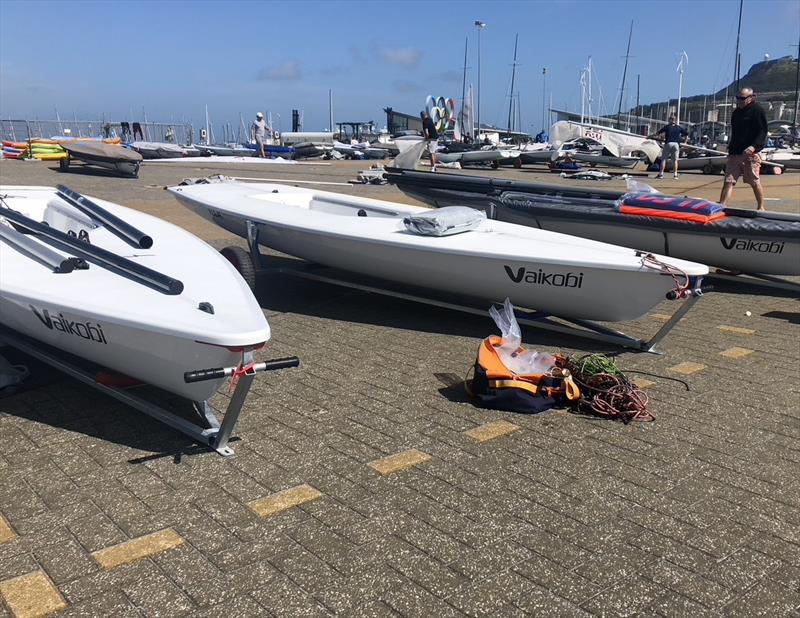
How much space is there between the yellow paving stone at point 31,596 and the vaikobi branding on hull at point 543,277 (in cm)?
342

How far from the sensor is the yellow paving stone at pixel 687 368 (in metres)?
4.30

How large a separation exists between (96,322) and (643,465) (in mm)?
2644

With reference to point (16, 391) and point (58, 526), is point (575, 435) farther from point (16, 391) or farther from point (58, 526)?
point (16, 391)

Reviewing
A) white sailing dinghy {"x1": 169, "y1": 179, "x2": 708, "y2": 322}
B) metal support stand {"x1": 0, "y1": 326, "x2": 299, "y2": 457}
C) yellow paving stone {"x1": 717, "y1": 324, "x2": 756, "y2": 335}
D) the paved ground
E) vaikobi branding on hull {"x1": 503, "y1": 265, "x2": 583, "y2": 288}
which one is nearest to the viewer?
the paved ground

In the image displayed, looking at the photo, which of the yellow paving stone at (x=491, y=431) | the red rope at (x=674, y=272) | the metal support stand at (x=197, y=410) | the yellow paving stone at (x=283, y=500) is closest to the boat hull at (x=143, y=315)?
the metal support stand at (x=197, y=410)

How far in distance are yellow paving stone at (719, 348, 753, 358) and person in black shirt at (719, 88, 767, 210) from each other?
3714mm

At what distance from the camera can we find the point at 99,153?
47.4ft

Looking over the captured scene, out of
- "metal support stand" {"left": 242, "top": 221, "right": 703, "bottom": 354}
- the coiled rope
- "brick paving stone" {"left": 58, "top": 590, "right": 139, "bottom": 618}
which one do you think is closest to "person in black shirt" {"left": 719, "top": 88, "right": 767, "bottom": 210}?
"metal support stand" {"left": 242, "top": 221, "right": 703, "bottom": 354}

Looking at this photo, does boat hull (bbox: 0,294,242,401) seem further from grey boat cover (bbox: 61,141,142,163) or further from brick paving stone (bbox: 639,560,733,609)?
grey boat cover (bbox: 61,141,142,163)

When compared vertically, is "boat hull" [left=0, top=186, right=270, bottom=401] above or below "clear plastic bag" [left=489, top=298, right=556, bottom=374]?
above

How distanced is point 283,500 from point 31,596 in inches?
36.1

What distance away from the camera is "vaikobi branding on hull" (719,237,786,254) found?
6.03m

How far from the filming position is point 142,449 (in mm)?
3096

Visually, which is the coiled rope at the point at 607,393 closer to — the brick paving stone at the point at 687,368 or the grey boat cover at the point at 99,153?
the brick paving stone at the point at 687,368
